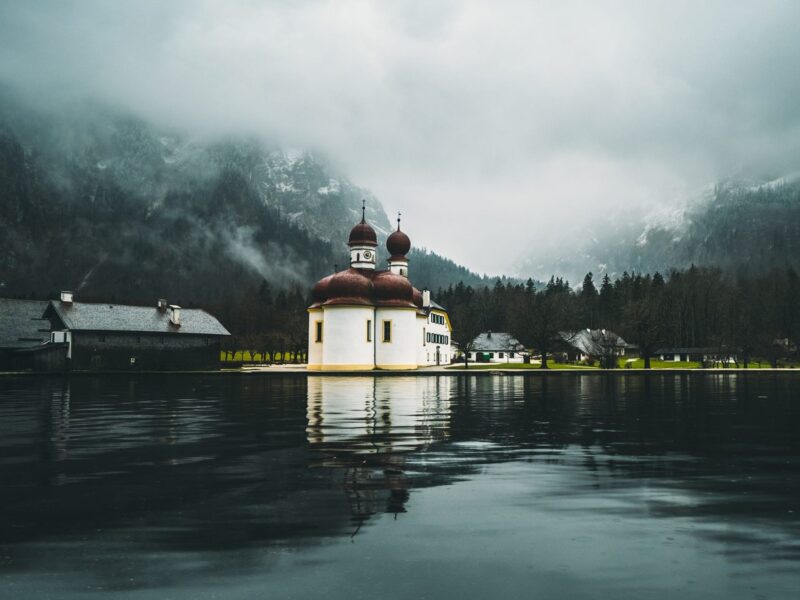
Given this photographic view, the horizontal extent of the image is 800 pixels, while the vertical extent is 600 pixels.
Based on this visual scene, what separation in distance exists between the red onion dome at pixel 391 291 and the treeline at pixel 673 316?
71.0 ft

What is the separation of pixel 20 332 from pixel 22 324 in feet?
4.90

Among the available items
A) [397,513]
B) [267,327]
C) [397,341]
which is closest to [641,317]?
[397,341]

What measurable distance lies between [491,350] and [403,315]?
5854 centimetres

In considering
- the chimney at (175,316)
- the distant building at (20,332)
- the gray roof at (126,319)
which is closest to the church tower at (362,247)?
the gray roof at (126,319)

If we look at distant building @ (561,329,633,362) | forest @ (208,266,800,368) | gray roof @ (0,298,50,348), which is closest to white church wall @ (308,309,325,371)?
forest @ (208,266,800,368)

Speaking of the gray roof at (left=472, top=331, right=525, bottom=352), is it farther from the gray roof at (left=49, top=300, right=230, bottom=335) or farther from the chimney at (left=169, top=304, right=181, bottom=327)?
the chimney at (left=169, top=304, right=181, bottom=327)

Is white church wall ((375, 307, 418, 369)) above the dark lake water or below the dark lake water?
above

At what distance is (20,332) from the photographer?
95.4m

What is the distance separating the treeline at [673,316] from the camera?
10550 centimetres

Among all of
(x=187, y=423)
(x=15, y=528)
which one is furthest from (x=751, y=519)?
(x=187, y=423)

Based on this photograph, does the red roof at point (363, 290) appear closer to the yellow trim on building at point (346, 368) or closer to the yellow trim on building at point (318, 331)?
the yellow trim on building at point (318, 331)

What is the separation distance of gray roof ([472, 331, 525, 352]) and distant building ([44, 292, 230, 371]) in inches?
2432

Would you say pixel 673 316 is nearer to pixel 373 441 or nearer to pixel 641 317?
pixel 641 317

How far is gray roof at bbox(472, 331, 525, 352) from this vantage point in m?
144
